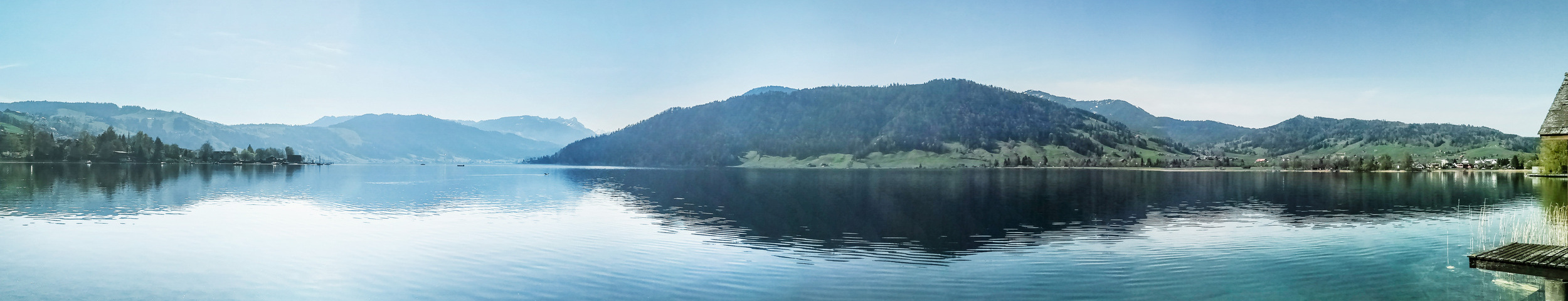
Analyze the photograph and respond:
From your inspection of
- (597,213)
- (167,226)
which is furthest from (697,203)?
(167,226)

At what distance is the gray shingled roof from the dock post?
430 cm

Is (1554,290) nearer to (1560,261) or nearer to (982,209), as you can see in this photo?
(1560,261)

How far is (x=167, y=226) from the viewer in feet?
147

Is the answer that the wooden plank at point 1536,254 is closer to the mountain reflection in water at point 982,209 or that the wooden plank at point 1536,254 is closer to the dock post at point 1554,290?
the dock post at point 1554,290

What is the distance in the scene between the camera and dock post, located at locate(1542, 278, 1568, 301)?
20812 millimetres

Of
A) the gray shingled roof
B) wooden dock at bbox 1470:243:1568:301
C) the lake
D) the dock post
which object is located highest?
the gray shingled roof

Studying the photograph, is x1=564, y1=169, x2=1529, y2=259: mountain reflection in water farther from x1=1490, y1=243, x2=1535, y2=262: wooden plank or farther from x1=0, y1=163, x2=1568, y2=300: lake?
x1=1490, y1=243, x2=1535, y2=262: wooden plank

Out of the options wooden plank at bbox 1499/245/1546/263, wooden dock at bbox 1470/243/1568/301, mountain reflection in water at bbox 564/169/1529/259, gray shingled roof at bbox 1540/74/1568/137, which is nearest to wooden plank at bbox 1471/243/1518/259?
wooden dock at bbox 1470/243/1568/301

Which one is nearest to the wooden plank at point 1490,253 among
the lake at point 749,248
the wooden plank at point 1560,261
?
the lake at point 749,248

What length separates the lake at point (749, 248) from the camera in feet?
79.7

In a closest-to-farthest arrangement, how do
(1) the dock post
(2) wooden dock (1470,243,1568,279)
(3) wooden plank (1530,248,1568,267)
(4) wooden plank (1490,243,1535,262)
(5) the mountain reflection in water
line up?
(1) the dock post < (2) wooden dock (1470,243,1568,279) < (3) wooden plank (1530,248,1568,267) < (4) wooden plank (1490,243,1535,262) < (5) the mountain reflection in water

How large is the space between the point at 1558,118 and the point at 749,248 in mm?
27750

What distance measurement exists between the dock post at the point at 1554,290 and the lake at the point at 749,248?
428 mm

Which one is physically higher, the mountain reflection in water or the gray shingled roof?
the gray shingled roof
